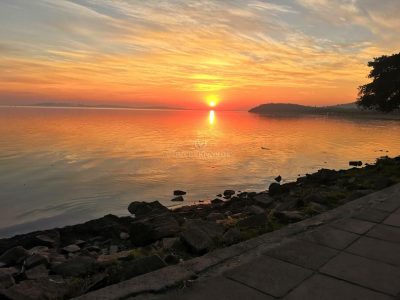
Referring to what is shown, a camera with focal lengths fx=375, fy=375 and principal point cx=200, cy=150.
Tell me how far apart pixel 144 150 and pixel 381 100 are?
27.0m

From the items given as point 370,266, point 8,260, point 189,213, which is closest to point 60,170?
point 189,213

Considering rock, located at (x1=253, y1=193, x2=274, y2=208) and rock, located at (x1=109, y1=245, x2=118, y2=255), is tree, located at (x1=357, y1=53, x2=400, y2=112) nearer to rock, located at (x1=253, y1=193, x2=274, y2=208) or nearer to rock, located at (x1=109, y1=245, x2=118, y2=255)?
rock, located at (x1=253, y1=193, x2=274, y2=208)

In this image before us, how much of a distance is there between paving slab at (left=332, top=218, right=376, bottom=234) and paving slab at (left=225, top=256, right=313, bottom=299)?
2214 mm

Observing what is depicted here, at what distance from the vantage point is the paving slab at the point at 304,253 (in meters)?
4.93

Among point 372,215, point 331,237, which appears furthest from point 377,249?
point 372,215

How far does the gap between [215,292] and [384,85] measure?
20.4 m

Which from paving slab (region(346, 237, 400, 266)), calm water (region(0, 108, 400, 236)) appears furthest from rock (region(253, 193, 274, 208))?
paving slab (region(346, 237, 400, 266))

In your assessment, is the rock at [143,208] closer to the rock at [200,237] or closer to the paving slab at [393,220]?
the rock at [200,237]

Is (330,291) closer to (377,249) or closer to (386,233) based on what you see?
(377,249)

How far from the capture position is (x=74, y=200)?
1947cm

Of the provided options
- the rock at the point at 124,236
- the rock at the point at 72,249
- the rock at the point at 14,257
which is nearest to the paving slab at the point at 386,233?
the rock at the point at 124,236

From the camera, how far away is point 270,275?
4.49 metres

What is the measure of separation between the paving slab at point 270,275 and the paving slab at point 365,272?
0.39 m

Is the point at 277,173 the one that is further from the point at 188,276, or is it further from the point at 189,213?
the point at 188,276
